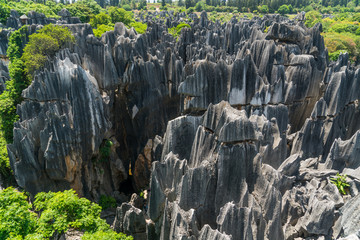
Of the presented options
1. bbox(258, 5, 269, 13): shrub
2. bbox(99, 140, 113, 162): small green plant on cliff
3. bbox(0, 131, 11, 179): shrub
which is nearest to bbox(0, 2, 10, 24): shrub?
bbox(0, 131, 11, 179): shrub

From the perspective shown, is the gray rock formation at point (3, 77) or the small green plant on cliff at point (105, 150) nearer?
the small green plant on cliff at point (105, 150)

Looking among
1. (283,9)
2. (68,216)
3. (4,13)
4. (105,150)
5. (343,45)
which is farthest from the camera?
(283,9)

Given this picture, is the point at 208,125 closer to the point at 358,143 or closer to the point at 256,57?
the point at 358,143

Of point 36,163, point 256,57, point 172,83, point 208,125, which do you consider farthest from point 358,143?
point 36,163

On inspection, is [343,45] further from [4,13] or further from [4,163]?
[4,13]

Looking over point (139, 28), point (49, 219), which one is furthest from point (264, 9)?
point (49, 219)

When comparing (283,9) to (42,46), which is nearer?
(42,46)

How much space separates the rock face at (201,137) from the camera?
40.0ft

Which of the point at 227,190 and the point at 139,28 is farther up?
the point at 139,28

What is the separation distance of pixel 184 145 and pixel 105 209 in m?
10.0

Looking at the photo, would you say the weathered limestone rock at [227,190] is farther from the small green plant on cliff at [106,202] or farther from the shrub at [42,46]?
the shrub at [42,46]

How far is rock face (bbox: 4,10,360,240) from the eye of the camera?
12180mm

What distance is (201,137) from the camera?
45.9 ft

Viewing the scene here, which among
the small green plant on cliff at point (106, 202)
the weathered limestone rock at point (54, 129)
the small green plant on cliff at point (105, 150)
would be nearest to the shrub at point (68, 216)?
the weathered limestone rock at point (54, 129)
